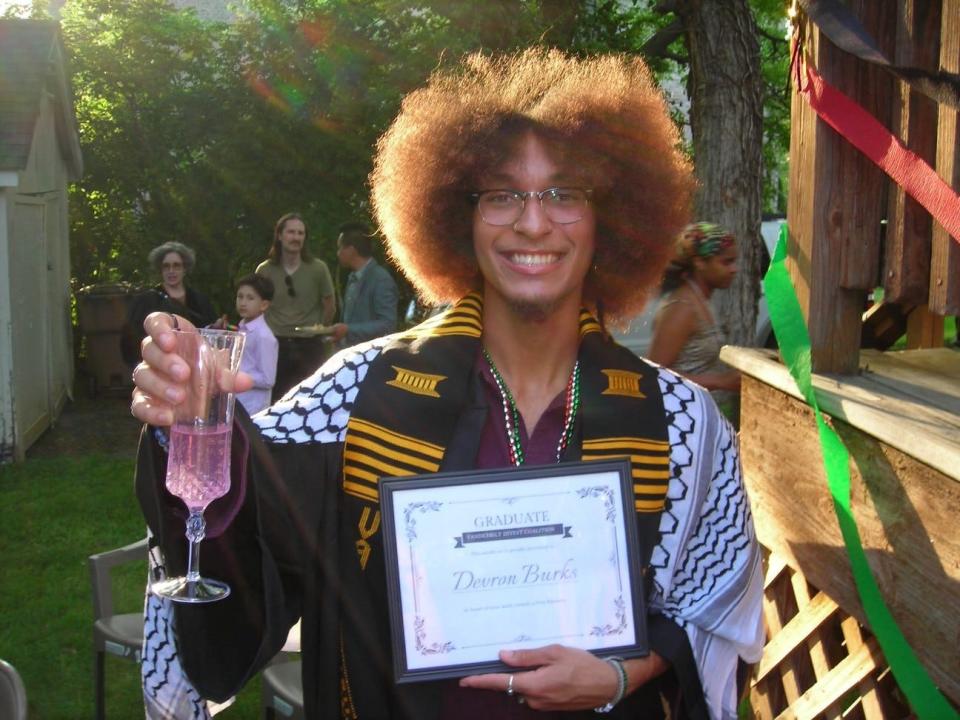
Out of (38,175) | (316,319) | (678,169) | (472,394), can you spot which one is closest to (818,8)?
(678,169)

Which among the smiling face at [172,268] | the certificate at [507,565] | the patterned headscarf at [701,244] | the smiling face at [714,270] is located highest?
the patterned headscarf at [701,244]

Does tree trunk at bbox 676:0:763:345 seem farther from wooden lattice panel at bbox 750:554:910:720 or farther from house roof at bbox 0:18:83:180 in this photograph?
house roof at bbox 0:18:83:180

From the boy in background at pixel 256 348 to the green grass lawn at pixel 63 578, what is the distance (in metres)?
1.28

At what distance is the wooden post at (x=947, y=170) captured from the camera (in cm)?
230

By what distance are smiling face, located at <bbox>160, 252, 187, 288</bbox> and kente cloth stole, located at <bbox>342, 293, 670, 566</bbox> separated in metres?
7.57

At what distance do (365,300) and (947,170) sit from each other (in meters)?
6.66

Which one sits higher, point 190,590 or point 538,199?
point 538,199

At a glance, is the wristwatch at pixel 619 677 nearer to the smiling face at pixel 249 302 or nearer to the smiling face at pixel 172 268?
the smiling face at pixel 249 302

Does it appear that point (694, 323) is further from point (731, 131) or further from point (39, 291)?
point (39, 291)

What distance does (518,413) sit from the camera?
7.70ft

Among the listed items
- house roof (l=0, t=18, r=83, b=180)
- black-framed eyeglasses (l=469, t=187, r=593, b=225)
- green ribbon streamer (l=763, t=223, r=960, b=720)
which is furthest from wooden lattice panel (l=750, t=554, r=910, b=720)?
house roof (l=0, t=18, r=83, b=180)

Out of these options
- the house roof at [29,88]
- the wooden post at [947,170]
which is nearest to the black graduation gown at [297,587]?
the wooden post at [947,170]

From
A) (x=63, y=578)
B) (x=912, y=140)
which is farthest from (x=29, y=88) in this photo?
(x=912, y=140)

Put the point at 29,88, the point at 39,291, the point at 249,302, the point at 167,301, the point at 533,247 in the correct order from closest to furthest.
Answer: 1. the point at 533,247
2. the point at 249,302
3. the point at 167,301
4. the point at 39,291
5. the point at 29,88
